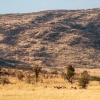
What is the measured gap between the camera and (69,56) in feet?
486

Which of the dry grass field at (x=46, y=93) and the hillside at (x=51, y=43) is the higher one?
the hillside at (x=51, y=43)

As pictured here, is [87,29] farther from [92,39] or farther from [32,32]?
[32,32]

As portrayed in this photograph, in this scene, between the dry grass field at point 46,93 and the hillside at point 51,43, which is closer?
the dry grass field at point 46,93

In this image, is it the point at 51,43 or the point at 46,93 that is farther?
the point at 51,43

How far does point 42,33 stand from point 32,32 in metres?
6.67

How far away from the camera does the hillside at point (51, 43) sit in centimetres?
14325

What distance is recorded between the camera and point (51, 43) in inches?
6590

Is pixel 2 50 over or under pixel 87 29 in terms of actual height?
under

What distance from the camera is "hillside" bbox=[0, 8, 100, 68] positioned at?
143 m

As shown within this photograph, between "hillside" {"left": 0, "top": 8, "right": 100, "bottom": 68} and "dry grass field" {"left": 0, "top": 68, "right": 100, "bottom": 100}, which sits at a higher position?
"hillside" {"left": 0, "top": 8, "right": 100, "bottom": 68}

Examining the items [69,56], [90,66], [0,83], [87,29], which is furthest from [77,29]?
[0,83]

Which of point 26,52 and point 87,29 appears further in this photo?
point 87,29

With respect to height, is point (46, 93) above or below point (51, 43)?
below

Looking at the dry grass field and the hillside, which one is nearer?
the dry grass field
